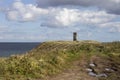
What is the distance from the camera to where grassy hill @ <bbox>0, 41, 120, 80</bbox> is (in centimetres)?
1997

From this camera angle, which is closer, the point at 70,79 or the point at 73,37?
the point at 70,79

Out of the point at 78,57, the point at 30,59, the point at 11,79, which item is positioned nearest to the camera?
the point at 11,79

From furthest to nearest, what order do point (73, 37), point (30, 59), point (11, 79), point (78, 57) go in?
point (73, 37), point (78, 57), point (30, 59), point (11, 79)

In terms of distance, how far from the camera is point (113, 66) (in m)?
21.4

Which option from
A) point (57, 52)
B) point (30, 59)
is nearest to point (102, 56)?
point (57, 52)

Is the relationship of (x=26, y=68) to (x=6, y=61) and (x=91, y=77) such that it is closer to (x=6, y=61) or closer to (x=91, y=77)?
(x=6, y=61)

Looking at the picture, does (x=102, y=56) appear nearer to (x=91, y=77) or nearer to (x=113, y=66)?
(x=113, y=66)

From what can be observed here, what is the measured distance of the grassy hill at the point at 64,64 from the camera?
1997 centimetres

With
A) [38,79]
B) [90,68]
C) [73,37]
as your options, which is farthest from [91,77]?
[73,37]

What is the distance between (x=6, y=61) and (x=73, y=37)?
38.1ft

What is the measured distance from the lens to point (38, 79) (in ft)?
64.0

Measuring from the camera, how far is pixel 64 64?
2175 cm

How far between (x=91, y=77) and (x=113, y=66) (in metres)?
1.90

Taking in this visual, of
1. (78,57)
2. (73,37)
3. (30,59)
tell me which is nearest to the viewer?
(30,59)
